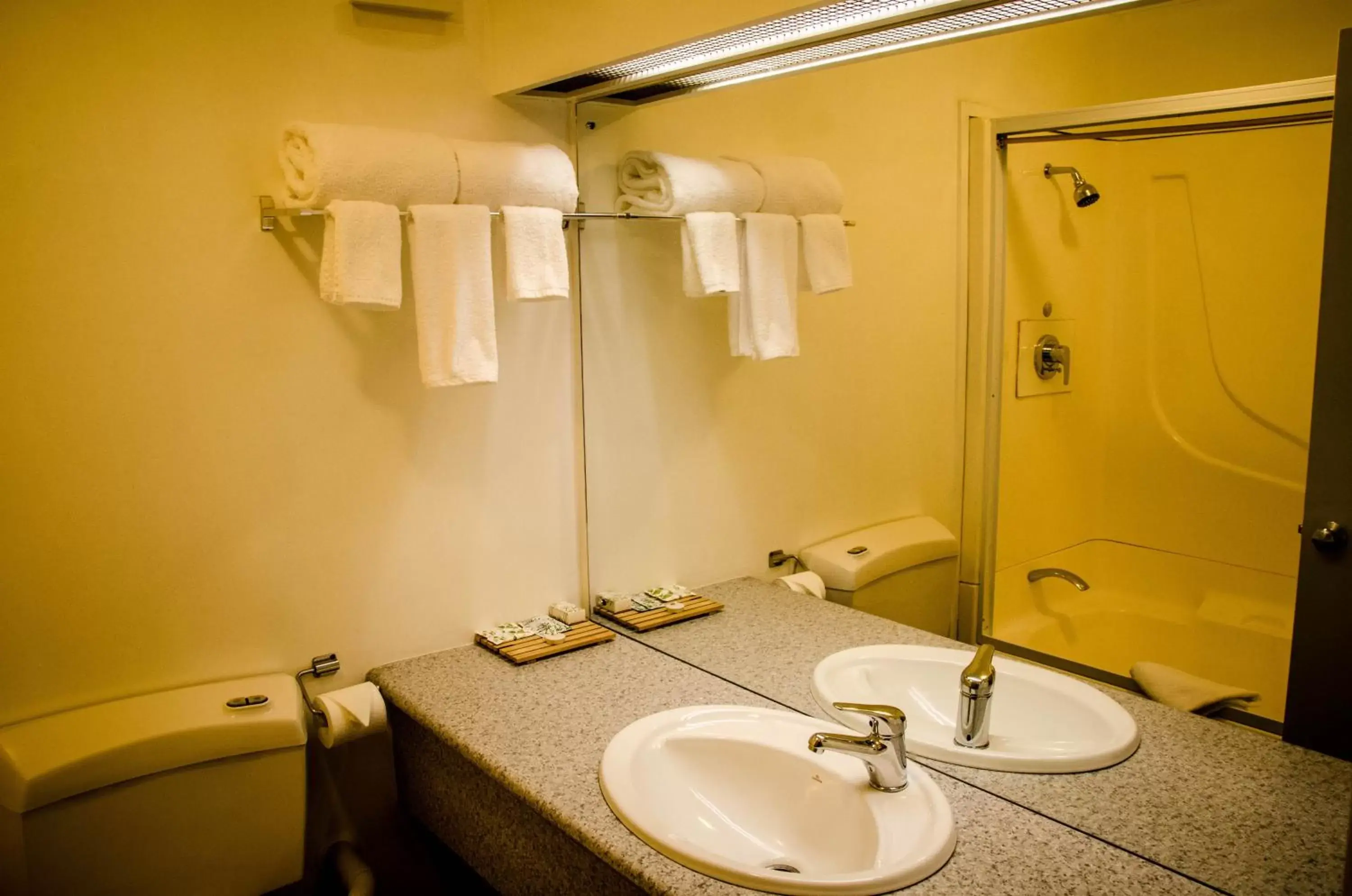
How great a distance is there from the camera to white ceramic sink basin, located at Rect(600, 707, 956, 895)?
1.06 metres

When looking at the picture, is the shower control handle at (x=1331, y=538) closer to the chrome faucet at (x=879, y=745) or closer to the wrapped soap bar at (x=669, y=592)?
the chrome faucet at (x=879, y=745)

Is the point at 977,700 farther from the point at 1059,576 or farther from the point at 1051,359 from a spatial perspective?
the point at 1051,359

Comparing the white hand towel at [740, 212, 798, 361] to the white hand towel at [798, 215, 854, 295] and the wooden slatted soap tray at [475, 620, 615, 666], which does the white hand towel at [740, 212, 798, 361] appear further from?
the wooden slatted soap tray at [475, 620, 615, 666]

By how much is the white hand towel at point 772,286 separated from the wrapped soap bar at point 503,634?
0.70 metres

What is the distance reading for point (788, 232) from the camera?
1590mm

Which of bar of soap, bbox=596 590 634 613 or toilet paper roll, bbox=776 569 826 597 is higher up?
toilet paper roll, bbox=776 569 826 597

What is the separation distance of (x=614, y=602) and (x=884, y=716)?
31.8 inches

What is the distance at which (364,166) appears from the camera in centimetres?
143

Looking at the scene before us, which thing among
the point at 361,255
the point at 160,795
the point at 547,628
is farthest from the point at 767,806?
the point at 361,255

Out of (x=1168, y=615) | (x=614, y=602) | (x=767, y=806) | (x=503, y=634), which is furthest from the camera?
(x=614, y=602)

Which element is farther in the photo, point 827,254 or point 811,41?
point 827,254

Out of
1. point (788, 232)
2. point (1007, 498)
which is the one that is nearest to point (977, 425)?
point (1007, 498)

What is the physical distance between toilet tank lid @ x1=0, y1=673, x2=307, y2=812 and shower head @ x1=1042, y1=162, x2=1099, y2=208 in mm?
1340

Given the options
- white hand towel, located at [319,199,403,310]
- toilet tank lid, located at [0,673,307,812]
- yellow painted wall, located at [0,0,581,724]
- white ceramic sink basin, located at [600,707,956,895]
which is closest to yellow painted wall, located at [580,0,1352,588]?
yellow painted wall, located at [0,0,581,724]
